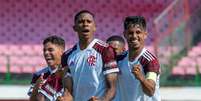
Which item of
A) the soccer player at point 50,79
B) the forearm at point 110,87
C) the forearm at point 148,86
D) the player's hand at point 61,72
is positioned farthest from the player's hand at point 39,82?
the forearm at point 148,86

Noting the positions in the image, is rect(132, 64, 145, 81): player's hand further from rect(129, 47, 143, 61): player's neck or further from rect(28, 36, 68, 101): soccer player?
rect(28, 36, 68, 101): soccer player

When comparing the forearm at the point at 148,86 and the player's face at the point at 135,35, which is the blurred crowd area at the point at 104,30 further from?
the forearm at the point at 148,86

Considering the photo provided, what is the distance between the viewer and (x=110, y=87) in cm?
479

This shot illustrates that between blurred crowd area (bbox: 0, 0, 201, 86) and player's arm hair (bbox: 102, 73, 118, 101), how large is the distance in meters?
5.76

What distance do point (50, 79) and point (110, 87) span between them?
970mm

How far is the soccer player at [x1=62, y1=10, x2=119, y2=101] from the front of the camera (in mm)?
4805

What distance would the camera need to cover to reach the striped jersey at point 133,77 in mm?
4852

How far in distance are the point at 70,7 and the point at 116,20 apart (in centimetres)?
89

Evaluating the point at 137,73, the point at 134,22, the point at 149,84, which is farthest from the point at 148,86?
the point at 134,22

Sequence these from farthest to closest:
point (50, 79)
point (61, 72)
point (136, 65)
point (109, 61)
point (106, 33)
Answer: point (106, 33), point (50, 79), point (61, 72), point (109, 61), point (136, 65)

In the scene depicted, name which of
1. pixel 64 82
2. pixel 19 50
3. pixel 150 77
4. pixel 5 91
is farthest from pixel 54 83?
pixel 19 50

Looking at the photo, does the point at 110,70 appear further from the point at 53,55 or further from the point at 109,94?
the point at 53,55

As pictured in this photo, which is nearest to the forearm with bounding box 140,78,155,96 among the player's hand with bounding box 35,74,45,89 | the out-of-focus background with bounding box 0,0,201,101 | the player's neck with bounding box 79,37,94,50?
the player's neck with bounding box 79,37,94,50

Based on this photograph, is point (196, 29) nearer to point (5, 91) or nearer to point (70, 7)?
point (70, 7)
